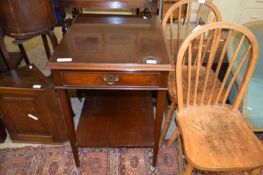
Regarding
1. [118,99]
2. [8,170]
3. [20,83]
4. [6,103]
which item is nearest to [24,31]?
[20,83]

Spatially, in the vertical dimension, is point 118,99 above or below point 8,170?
above

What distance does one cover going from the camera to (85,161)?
1.39 metres

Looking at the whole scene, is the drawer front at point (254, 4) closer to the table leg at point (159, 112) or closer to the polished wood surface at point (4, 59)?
the table leg at point (159, 112)

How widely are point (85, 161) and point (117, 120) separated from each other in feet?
1.17

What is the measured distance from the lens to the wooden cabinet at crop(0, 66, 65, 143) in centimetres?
122

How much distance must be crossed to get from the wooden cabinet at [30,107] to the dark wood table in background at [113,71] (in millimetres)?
209

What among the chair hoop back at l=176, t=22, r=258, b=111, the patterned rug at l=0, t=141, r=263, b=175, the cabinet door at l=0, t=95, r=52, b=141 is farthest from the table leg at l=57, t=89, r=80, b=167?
the chair hoop back at l=176, t=22, r=258, b=111

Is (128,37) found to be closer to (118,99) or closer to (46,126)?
(118,99)

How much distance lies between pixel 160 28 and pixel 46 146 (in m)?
1.16

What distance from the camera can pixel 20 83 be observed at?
1251 mm

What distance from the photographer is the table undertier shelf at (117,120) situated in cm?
129

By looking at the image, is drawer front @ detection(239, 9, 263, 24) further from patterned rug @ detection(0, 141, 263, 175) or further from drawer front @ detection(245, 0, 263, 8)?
patterned rug @ detection(0, 141, 263, 175)

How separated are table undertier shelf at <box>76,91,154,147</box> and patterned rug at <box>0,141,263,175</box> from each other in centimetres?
19

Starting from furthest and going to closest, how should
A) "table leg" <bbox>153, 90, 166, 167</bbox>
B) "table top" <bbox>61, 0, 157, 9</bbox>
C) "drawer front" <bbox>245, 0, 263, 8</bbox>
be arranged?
"drawer front" <bbox>245, 0, 263, 8</bbox> → "table top" <bbox>61, 0, 157, 9</bbox> → "table leg" <bbox>153, 90, 166, 167</bbox>
